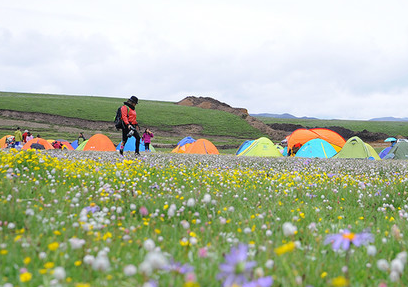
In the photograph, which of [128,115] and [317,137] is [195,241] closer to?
[128,115]

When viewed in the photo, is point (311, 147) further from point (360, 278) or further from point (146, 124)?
point (146, 124)

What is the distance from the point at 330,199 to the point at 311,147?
22.1 meters

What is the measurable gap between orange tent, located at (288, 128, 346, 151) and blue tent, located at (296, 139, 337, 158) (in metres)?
2.15

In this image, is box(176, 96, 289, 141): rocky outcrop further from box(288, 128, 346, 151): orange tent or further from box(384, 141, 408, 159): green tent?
box(384, 141, 408, 159): green tent

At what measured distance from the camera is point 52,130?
66688mm

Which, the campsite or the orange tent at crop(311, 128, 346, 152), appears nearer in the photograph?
the campsite

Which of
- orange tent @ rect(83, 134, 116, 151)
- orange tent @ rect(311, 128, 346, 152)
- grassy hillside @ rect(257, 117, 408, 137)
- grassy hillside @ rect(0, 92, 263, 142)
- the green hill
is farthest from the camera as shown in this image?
grassy hillside @ rect(257, 117, 408, 137)

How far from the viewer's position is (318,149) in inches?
1094

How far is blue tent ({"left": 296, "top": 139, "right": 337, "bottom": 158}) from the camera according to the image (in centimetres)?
2750

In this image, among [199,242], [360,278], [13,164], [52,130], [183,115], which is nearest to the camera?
[360,278]

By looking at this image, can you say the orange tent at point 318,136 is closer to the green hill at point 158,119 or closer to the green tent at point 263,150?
the green tent at point 263,150

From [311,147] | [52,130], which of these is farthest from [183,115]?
[311,147]

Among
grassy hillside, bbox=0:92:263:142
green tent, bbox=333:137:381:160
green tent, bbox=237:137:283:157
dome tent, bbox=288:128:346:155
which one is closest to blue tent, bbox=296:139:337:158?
green tent, bbox=333:137:381:160

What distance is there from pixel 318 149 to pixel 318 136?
373 cm
